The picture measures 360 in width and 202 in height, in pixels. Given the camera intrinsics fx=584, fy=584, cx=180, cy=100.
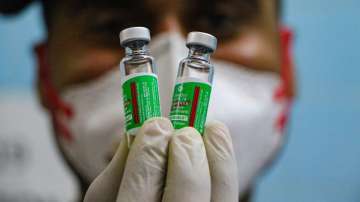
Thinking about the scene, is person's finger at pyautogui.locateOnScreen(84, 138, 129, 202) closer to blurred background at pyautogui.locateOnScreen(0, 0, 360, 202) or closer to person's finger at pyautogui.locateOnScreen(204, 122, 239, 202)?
Result: person's finger at pyautogui.locateOnScreen(204, 122, 239, 202)

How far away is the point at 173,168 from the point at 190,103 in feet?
0.34

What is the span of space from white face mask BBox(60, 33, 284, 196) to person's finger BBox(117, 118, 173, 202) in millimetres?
660

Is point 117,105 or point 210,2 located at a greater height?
point 210,2

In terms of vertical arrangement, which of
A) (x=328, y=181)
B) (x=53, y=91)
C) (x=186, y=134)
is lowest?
(x=328, y=181)

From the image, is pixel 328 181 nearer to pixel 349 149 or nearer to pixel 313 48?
pixel 349 149

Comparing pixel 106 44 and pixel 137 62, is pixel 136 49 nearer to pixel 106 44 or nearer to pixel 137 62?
pixel 137 62

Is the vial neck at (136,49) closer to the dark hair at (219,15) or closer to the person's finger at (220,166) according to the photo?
Answer: the person's finger at (220,166)

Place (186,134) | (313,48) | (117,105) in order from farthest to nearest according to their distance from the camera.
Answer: (313,48), (117,105), (186,134)

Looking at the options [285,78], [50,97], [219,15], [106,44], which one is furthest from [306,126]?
[50,97]

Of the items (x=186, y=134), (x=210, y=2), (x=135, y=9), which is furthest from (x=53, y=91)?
(x=186, y=134)

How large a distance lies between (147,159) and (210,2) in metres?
0.93

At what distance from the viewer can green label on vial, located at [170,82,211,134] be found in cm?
88

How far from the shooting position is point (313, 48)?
5.87 ft

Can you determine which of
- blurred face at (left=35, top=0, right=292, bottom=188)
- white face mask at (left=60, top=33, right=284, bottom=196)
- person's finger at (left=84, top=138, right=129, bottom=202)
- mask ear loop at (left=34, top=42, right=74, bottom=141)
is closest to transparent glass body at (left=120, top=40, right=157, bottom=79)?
person's finger at (left=84, top=138, right=129, bottom=202)
